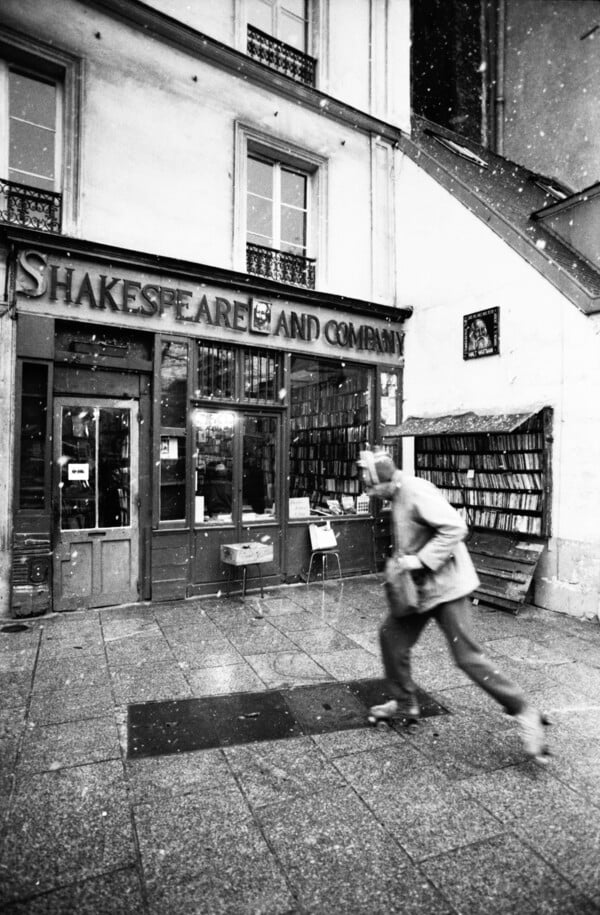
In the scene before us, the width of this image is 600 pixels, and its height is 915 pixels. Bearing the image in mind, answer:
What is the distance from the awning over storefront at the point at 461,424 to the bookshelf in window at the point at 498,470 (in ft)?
0.05

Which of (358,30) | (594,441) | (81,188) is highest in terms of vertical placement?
(358,30)

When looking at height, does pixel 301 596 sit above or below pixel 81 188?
below

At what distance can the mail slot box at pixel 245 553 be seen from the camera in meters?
7.77

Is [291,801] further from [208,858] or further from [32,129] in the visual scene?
[32,129]

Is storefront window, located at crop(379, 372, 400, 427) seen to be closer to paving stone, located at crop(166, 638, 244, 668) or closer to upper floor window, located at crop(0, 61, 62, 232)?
paving stone, located at crop(166, 638, 244, 668)

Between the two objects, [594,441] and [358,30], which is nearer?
[594,441]

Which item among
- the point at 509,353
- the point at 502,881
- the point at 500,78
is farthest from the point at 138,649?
the point at 500,78

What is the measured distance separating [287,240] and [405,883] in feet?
29.7

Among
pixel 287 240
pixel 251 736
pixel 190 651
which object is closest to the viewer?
pixel 251 736

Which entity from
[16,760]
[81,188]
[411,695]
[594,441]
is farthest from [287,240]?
[16,760]

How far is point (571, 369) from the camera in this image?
7.42m

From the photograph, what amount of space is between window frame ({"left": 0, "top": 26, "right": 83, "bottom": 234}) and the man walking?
19.7 ft

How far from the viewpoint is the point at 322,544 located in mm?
9125

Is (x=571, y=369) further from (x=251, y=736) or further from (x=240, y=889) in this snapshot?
(x=240, y=889)
